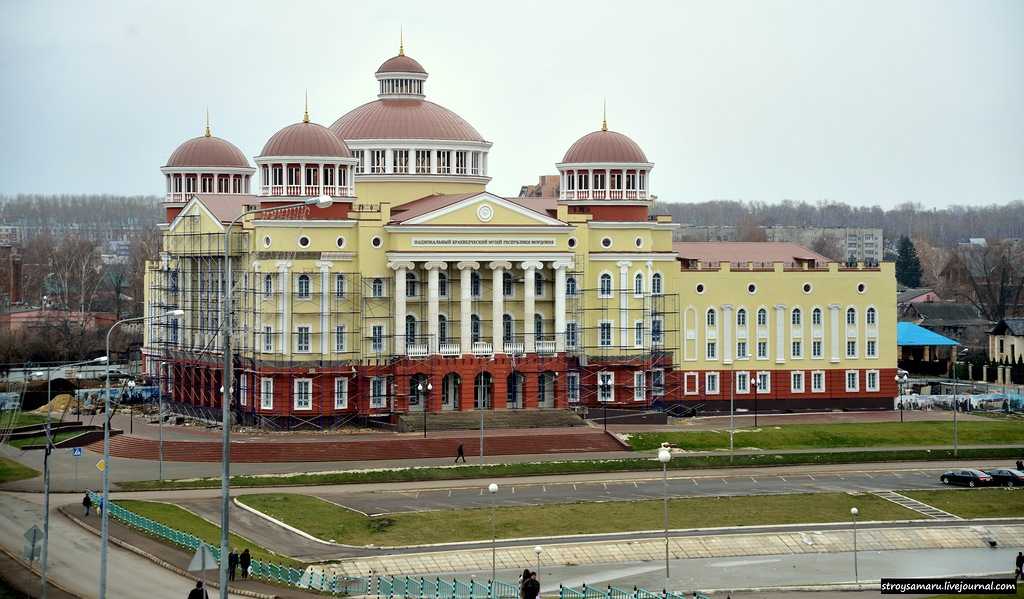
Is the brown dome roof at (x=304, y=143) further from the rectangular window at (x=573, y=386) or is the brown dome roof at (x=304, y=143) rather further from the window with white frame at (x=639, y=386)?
the window with white frame at (x=639, y=386)

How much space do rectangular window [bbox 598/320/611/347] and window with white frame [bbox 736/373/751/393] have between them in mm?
8641

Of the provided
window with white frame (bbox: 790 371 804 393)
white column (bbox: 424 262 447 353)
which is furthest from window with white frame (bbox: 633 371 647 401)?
white column (bbox: 424 262 447 353)

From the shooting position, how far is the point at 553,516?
75.6m

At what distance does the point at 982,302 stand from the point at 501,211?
308ft

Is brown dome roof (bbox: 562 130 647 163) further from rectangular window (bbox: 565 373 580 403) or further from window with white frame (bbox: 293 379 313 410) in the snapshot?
window with white frame (bbox: 293 379 313 410)

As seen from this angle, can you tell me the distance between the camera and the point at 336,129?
109438 millimetres

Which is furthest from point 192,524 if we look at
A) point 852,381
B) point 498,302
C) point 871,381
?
point 871,381

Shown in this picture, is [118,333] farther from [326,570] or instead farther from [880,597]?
[880,597]

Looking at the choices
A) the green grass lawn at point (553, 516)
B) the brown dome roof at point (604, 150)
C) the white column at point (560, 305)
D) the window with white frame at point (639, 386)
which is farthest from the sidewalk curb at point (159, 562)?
the brown dome roof at point (604, 150)

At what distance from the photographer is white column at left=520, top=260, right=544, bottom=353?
101688mm

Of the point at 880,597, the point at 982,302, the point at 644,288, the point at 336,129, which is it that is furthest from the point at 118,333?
the point at 880,597

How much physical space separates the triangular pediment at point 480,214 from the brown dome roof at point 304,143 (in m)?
5.49

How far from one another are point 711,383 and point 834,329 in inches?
319

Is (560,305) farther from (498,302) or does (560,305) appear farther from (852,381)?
(852,381)
